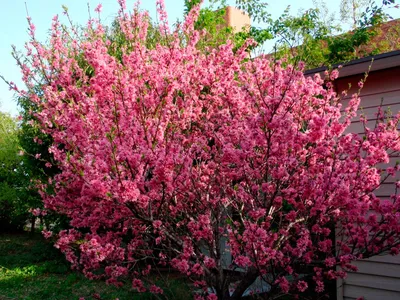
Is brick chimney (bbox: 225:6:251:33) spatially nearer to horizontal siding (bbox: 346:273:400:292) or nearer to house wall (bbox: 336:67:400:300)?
house wall (bbox: 336:67:400:300)

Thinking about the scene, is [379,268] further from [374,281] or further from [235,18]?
[235,18]

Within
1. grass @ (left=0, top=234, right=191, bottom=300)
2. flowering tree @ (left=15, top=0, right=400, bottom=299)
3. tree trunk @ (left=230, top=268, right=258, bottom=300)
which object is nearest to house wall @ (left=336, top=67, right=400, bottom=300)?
flowering tree @ (left=15, top=0, right=400, bottom=299)

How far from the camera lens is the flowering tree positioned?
3.61 m

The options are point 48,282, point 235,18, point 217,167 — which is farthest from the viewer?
A: point 235,18

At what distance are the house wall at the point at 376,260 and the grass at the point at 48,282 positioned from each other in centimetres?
222

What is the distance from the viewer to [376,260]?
422 centimetres

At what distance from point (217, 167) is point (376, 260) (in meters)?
1.97

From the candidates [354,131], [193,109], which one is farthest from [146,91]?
[354,131]

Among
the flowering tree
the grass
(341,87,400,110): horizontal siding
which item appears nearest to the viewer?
the flowering tree

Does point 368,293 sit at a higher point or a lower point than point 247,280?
lower

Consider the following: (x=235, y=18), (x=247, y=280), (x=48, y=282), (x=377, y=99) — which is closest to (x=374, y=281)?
(x=247, y=280)

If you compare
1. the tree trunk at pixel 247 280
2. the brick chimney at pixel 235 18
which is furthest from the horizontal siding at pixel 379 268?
the brick chimney at pixel 235 18

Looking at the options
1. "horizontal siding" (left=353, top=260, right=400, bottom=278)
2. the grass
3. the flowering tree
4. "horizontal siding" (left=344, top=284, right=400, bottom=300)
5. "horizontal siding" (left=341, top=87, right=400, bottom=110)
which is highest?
"horizontal siding" (left=341, top=87, right=400, bottom=110)

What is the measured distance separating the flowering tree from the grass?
1343 mm
